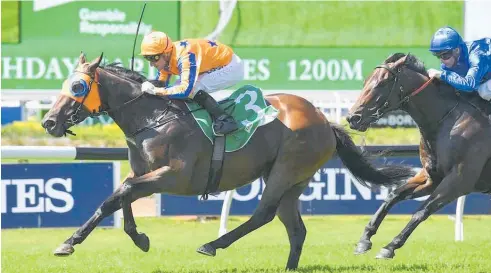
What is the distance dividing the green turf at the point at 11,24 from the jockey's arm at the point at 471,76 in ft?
35.4

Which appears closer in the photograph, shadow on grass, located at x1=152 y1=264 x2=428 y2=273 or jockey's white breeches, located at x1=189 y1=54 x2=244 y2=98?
shadow on grass, located at x1=152 y1=264 x2=428 y2=273

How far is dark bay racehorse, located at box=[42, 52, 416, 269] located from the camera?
681cm

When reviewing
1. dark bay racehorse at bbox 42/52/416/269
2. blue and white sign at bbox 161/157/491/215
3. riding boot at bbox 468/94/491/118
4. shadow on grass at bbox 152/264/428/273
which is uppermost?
riding boot at bbox 468/94/491/118

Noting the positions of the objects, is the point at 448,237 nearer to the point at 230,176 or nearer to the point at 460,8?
the point at 230,176

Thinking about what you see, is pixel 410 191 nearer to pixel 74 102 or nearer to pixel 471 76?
pixel 471 76

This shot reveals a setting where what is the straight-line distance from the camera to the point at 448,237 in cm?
1034

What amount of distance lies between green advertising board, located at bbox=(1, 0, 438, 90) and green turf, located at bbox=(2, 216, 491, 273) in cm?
624

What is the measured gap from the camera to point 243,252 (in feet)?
27.1

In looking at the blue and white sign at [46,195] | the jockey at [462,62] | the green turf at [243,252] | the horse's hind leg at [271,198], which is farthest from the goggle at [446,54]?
the blue and white sign at [46,195]

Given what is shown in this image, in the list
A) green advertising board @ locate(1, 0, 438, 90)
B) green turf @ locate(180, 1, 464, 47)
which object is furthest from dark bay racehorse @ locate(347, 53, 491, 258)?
green advertising board @ locate(1, 0, 438, 90)

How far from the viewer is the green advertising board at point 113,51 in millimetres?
16859

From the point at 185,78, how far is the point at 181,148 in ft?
1.47

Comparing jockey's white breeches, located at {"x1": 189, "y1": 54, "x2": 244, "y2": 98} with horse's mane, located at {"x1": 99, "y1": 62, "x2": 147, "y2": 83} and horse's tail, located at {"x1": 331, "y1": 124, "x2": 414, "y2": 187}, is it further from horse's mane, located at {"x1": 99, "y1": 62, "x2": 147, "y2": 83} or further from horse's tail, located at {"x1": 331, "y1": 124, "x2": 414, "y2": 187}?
horse's tail, located at {"x1": 331, "y1": 124, "x2": 414, "y2": 187}

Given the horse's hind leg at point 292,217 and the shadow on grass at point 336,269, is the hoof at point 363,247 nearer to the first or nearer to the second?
the shadow on grass at point 336,269
